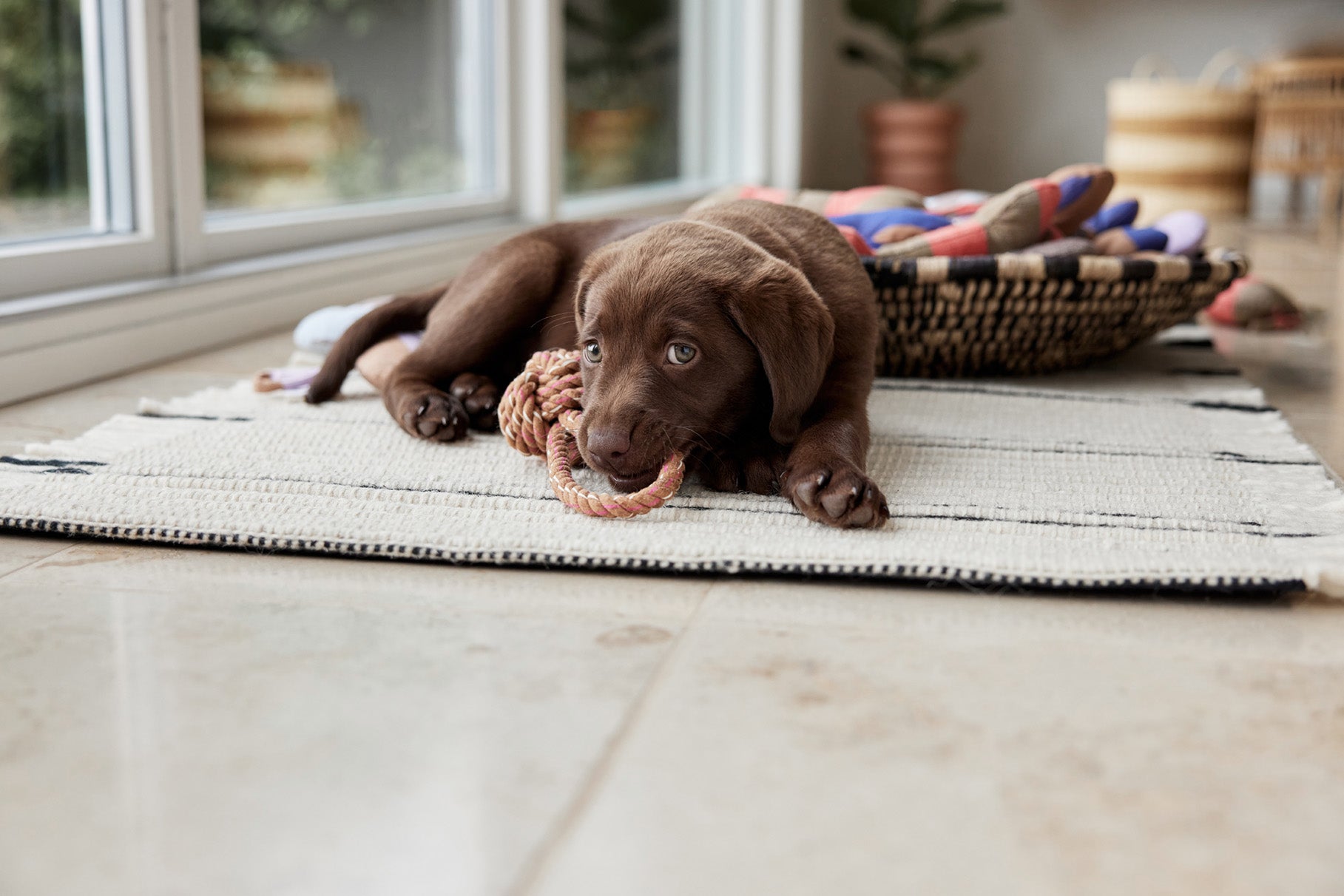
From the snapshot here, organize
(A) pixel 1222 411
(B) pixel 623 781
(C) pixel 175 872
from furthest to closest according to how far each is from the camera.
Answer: (A) pixel 1222 411 → (B) pixel 623 781 → (C) pixel 175 872

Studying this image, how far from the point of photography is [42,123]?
9.04 feet

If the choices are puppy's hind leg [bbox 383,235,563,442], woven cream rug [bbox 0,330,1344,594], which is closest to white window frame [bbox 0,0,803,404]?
woven cream rug [bbox 0,330,1344,594]

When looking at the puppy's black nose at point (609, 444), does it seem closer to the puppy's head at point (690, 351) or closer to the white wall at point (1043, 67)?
the puppy's head at point (690, 351)

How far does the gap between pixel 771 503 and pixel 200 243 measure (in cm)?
195

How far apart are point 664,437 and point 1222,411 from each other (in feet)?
3.83

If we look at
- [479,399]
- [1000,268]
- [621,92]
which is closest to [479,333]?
[479,399]

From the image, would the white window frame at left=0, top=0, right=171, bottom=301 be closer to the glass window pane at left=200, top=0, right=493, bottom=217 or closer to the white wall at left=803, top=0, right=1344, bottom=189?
the glass window pane at left=200, top=0, right=493, bottom=217

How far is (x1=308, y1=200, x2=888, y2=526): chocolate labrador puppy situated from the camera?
5.37 ft

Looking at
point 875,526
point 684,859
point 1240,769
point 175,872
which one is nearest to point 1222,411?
point 875,526

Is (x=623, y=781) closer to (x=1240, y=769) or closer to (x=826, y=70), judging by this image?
(x=1240, y=769)

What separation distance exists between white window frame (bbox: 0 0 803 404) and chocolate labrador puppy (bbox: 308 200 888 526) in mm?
931

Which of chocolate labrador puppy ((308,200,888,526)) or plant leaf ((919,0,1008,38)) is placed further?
plant leaf ((919,0,1008,38))

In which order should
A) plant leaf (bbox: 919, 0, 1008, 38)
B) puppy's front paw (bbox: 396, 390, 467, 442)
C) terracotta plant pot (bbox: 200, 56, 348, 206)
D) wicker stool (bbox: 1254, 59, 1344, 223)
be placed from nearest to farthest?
puppy's front paw (bbox: 396, 390, 467, 442) < terracotta plant pot (bbox: 200, 56, 348, 206) < wicker stool (bbox: 1254, 59, 1344, 223) < plant leaf (bbox: 919, 0, 1008, 38)

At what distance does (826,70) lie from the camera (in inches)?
364
